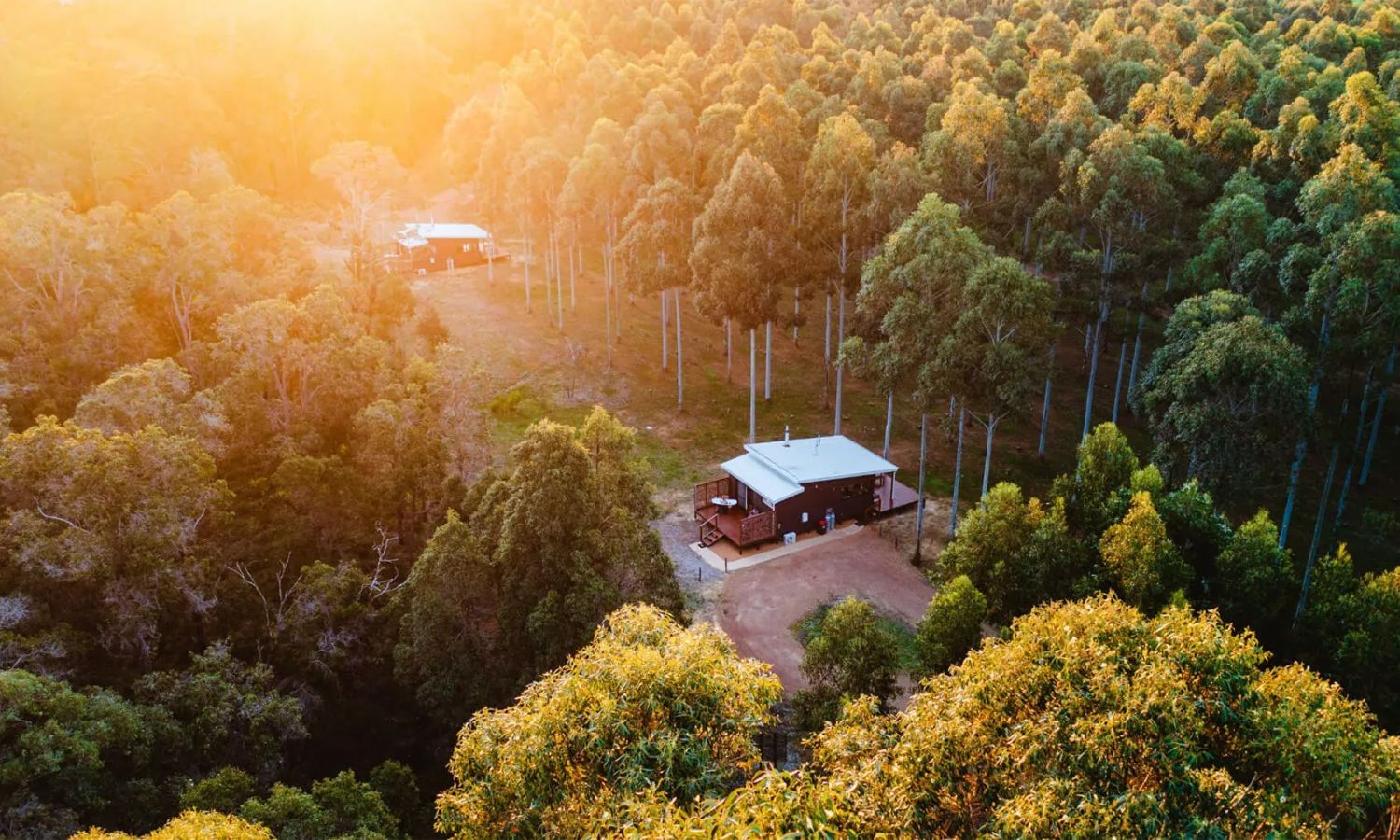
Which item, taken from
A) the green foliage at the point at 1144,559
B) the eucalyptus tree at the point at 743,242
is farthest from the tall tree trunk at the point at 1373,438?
the eucalyptus tree at the point at 743,242

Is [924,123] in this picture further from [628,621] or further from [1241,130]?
[628,621]

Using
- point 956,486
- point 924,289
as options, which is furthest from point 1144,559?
point 924,289

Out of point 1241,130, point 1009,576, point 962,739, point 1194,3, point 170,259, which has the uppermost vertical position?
point 1194,3

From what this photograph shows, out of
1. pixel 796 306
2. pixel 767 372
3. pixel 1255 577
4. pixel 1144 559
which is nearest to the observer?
pixel 1144 559

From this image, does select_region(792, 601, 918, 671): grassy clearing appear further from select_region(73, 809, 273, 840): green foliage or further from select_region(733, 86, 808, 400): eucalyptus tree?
select_region(733, 86, 808, 400): eucalyptus tree

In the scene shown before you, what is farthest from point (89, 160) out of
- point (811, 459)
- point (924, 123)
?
point (924, 123)

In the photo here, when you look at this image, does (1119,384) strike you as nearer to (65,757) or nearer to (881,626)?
(881,626)
